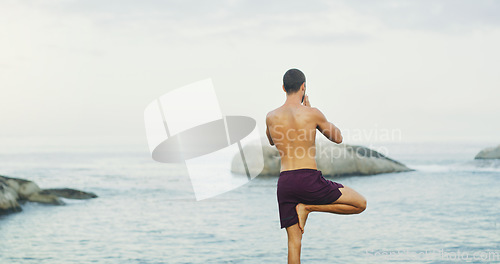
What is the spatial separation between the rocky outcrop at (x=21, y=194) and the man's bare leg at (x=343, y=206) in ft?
37.6

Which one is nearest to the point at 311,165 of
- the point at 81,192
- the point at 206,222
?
the point at 206,222

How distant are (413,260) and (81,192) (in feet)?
40.7

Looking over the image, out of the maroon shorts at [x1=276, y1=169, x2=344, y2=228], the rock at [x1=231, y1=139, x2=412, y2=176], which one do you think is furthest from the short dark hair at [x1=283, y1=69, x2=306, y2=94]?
the rock at [x1=231, y1=139, x2=412, y2=176]

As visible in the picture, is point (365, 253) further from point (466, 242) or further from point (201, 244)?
point (201, 244)

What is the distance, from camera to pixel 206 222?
16.7 m

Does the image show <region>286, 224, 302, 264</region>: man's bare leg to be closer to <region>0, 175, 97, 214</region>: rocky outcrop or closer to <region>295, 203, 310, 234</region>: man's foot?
<region>295, 203, 310, 234</region>: man's foot

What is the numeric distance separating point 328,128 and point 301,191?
0.70 meters

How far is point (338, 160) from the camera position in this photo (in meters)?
24.3

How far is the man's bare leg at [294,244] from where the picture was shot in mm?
6086

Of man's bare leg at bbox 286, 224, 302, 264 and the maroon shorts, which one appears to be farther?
man's bare leg at bbox 286, 224, 302, 264

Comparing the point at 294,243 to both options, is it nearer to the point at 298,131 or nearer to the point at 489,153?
the point at 298,131

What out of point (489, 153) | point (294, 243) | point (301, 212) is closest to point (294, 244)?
point (294, 243)

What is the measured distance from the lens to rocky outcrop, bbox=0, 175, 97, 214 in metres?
15.4

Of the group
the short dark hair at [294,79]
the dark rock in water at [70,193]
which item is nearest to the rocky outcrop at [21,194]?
the dark rock in water at [70,193]
